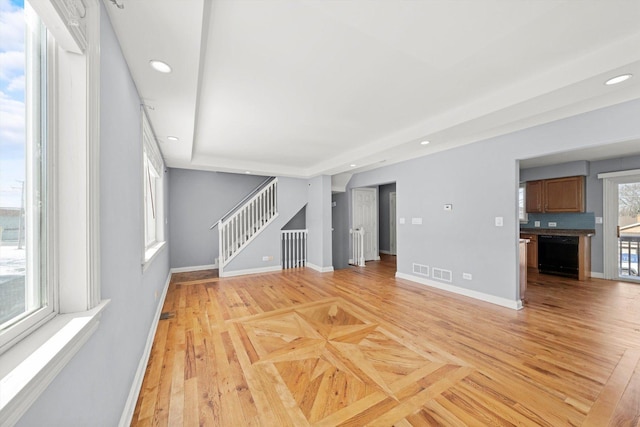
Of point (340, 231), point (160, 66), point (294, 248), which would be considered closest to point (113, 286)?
point (160, 66)

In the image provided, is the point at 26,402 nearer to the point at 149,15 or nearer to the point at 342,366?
the point at 149,15

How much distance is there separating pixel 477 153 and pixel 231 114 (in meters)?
3.56

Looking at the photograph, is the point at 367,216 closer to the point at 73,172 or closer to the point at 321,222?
the point at 321,222

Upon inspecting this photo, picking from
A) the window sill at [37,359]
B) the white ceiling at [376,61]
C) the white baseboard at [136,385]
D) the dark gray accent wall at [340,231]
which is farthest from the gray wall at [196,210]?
the window sill at [37,359]

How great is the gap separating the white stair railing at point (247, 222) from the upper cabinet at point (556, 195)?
238 inches

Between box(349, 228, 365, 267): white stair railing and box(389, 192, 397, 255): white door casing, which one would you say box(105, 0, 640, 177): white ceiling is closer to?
box(349, 228, 365, 267): white stair railing

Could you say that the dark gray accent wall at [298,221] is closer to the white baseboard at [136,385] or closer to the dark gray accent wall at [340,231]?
the dark gray accent wall at [340,231]

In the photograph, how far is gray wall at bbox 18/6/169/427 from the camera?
34.8 inches

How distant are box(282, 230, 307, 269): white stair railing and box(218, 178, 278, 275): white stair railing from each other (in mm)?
641

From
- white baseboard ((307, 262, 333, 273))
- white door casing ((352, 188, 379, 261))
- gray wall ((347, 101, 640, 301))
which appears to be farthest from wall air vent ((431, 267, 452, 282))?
white door casing ((352, 188, 379, 261))

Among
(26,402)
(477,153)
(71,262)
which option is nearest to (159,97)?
(71,262)

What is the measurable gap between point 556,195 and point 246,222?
22.8 ft

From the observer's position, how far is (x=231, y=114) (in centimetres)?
290

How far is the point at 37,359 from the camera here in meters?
0.68
